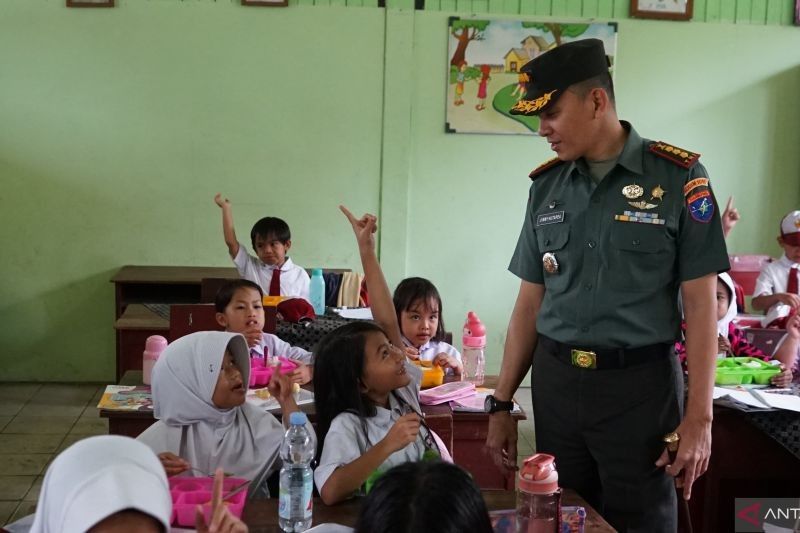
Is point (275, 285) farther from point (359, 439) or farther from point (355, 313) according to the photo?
point (359, 439)

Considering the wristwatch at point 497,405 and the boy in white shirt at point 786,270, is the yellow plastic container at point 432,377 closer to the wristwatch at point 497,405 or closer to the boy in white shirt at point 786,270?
the wristwatch at point 497,405

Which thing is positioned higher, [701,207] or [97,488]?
[701,207]

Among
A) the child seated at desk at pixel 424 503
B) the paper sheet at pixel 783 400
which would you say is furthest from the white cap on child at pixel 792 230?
the child seated at desk at pixel 424 503

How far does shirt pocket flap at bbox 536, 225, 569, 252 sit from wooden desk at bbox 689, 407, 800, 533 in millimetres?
1244

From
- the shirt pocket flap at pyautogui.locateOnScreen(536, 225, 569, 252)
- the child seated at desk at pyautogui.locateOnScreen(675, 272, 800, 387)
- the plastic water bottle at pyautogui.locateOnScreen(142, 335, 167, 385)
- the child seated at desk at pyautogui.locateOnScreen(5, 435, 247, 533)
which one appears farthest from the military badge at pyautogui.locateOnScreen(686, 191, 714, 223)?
the plastic water bottle at pyautogui.locateOnScreen(142, 335, 167, 385)

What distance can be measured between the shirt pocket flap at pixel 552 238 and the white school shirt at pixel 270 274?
291 centimetres

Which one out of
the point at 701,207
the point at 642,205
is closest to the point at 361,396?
the point at 642,205

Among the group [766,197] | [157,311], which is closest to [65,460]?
[157,311]

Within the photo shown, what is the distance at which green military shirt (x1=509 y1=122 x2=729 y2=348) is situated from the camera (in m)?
2.06

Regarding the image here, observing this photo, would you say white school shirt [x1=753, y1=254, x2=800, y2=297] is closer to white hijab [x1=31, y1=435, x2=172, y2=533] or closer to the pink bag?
the pink bag

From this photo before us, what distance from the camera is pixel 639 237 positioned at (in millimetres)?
2096

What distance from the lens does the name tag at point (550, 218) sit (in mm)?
2238

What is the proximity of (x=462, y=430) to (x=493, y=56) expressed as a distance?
3580 mm

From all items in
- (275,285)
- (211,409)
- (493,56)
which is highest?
(493,56)
